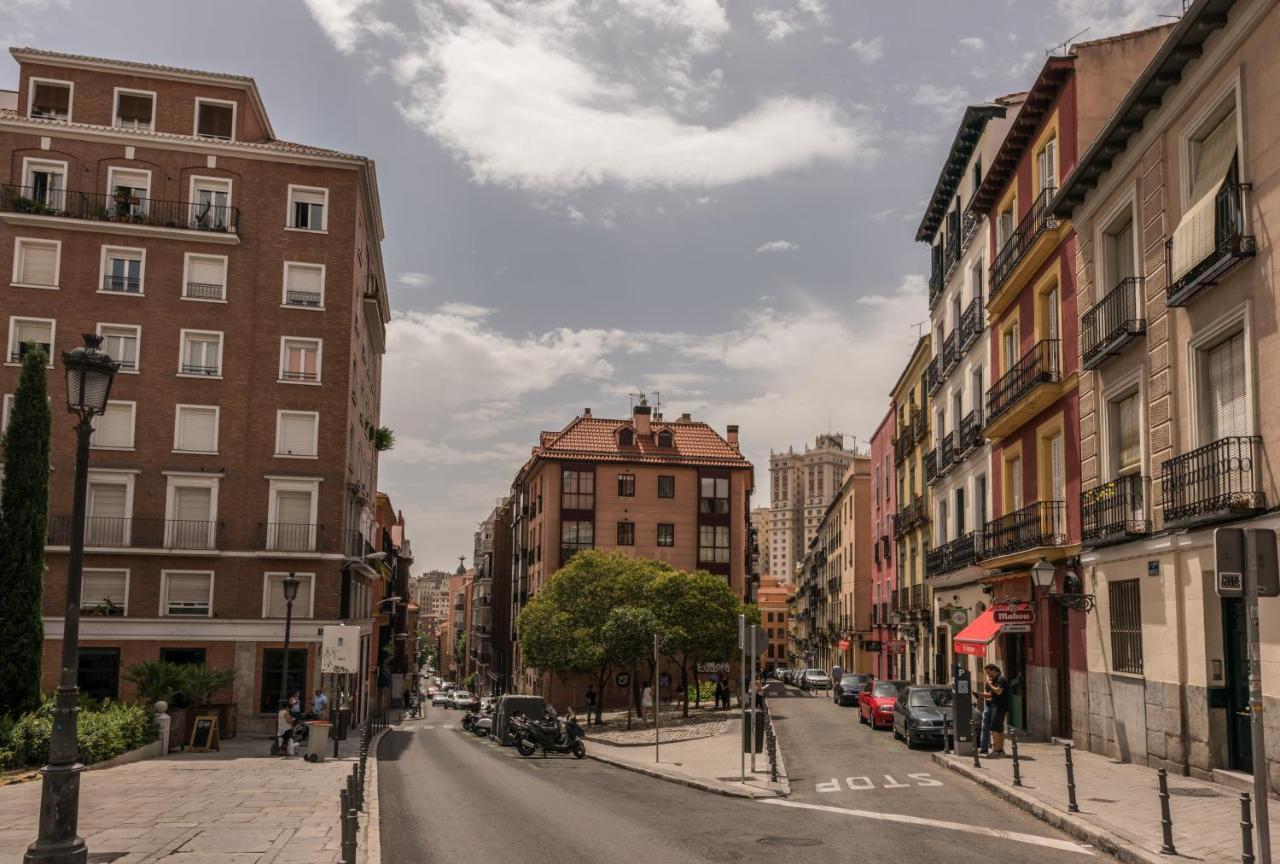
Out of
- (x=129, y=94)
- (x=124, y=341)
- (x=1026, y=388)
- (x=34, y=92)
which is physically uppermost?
(x=129, y=94)

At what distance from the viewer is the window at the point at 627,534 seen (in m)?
70.5

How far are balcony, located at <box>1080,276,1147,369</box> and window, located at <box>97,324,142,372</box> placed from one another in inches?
1279

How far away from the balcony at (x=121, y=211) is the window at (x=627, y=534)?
3589 centimetres

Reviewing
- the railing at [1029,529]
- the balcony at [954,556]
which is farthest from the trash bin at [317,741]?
the balcony at [954,556]

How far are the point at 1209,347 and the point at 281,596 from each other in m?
32.0

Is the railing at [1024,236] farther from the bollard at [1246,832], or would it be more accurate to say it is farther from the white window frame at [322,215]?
the white window frame at [322,215]

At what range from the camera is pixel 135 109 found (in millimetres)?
41469

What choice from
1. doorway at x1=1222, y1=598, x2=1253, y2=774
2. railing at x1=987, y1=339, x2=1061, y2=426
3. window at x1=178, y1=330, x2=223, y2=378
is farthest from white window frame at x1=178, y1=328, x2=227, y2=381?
doorway at x1=1222, y1=598, x2=1253, y2=774

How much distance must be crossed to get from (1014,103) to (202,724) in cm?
2683

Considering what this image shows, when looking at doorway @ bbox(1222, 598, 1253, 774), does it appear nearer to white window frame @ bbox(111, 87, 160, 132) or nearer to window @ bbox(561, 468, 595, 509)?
white window frame @ bbox(111, 87, 160, 132)

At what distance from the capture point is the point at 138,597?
3816cm

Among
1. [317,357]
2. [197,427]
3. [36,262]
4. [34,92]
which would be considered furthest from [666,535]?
[34,92]

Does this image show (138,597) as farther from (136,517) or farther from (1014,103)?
(1014,103)

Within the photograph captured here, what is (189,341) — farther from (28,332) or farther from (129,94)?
(129,94)
